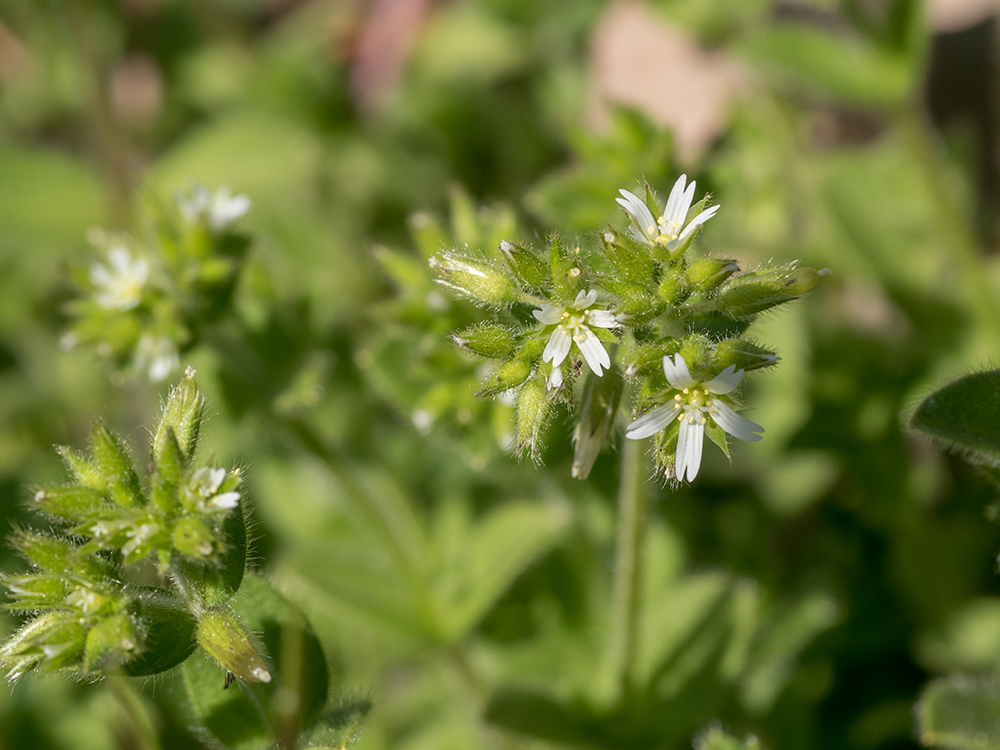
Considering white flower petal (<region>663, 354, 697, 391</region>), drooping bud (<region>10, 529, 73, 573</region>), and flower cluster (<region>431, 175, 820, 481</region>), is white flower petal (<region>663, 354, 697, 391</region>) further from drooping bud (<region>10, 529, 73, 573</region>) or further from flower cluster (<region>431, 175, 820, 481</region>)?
drooping bud (<region>10, 529, 73, 573</region>)

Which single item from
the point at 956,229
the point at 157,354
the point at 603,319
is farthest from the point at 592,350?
the point at 956,229

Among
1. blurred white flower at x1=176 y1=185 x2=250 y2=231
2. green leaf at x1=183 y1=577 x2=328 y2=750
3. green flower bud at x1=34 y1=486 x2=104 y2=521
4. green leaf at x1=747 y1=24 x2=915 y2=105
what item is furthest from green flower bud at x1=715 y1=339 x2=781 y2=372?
green leaf at x1=747 y1=24 x2=915 y2=105

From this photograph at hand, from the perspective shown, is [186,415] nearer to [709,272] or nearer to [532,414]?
[532,414]

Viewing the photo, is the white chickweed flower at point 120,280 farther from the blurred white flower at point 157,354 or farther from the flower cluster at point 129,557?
the flower cluster at point 129,557

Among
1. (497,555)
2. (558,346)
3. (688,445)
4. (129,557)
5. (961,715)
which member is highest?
(558,346)

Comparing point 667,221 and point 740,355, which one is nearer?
point 740,355
